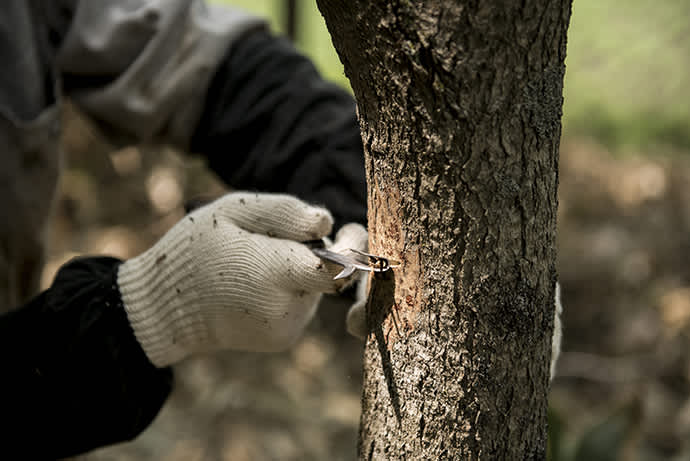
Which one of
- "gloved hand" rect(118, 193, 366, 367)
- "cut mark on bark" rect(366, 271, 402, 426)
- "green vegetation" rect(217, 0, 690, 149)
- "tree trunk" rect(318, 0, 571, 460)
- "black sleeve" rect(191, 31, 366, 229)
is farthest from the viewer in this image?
"green vegetation" rect(217, 0, 690, 149)

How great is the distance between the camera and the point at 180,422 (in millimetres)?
2129

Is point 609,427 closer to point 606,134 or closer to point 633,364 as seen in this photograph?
point 633,364

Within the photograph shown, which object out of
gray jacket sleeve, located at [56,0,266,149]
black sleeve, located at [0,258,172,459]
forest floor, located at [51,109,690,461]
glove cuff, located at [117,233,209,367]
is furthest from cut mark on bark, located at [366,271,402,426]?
forest floor, located at [51,109,690,461]

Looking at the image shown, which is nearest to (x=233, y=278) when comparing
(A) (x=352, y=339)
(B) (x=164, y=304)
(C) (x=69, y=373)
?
(B) (x=164, y=304)

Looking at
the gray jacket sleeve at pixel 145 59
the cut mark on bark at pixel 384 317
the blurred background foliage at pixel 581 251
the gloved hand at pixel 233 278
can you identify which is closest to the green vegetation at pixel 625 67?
the blurred background foliage at pixel 581 251

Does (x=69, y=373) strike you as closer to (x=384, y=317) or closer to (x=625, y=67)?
(x=384, y=317)

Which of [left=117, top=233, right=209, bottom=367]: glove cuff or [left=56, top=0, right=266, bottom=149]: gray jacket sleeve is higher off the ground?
[left=56, top=0, right=266, bottom=149]: gray jacket sleeve

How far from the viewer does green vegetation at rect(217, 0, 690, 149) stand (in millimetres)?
2514

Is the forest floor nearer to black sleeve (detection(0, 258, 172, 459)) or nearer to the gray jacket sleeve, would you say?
the gray jacket sleeve

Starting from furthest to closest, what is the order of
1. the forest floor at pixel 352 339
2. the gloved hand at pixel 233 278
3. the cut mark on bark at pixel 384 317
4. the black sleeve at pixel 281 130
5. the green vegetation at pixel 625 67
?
1. the green vegetation at pixel 625 67
2. the forest floor at pixel 352 339
3. the black sleeve at pixel 281 130
4. the gloved hand at pixel 233 278
5. the cut mark on bark at pixel 384 317

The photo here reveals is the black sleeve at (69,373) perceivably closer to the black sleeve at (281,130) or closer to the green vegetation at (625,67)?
the black sleeve at (281,130)

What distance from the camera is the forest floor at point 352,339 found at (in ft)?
6.68

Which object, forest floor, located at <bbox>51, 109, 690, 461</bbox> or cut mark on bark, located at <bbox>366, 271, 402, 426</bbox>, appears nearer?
cut mark on bark, located at <bbox>366, 271, 402, 426</bbox>

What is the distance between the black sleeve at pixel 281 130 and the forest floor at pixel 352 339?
2.72ft
